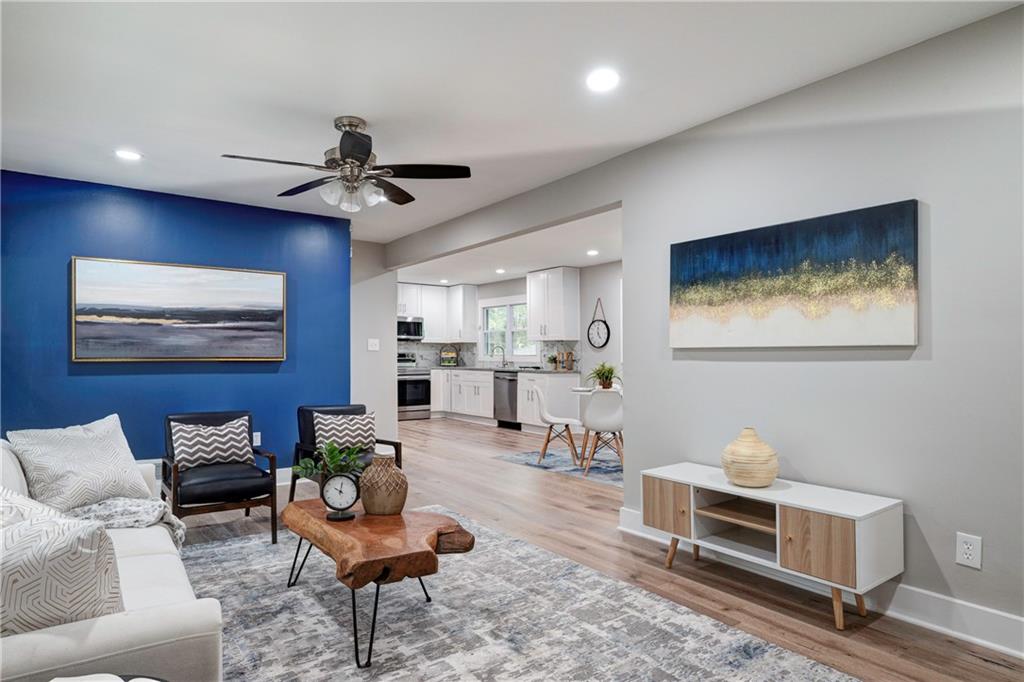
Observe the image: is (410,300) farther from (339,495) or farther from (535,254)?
(339,495)

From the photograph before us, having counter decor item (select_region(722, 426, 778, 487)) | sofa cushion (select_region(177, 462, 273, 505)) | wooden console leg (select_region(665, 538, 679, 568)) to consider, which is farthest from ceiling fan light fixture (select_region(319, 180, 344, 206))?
wooden console leg (select_region(665, 538, 679, 568))

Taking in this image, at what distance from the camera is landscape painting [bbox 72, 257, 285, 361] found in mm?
4527

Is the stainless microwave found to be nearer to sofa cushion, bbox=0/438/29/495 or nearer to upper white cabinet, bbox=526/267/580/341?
upper white cabinet, bbox=526/267/580/341

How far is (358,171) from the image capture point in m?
3.31

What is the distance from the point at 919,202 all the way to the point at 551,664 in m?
2.45

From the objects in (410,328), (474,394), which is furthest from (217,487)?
(410,328)

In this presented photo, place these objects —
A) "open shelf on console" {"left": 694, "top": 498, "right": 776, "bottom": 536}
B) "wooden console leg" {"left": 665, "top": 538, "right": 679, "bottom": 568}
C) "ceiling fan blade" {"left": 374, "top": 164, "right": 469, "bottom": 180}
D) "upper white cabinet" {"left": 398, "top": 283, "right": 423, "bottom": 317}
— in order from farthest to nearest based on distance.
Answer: "upper white cabinet" {"left": 398, "top": 283, "right": 423, "bottom": 317}, "wooden console leg" {"left": 665, "top": 538, "right": 679, "bottom": 568}, "ceiling fan blade" {"left": 374, "top": 164, "right": 469, "bottom": 180}, "open shelf on console" {"left": 694, "top": 498, "right": 776, "bottom": 536}

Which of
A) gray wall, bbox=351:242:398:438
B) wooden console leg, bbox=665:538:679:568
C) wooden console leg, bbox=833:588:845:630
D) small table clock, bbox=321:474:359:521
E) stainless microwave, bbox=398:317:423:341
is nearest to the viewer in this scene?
wooden console leg, bbox=833:588:845:630

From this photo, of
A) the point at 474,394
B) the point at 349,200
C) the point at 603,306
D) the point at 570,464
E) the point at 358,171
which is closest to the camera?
the point at 358,171

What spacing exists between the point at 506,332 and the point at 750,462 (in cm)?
754

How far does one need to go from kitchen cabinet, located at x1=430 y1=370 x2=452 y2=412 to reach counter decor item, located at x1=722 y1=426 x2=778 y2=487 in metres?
7.79

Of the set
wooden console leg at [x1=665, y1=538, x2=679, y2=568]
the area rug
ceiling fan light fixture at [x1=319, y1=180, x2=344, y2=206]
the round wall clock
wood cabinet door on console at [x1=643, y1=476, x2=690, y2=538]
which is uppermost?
ceiling fan light fixture at [x1=319, y1=180, x2=344, y2=206]

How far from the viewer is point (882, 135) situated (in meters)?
2.67

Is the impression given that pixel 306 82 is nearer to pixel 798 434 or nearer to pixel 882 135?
pixel 882 135
